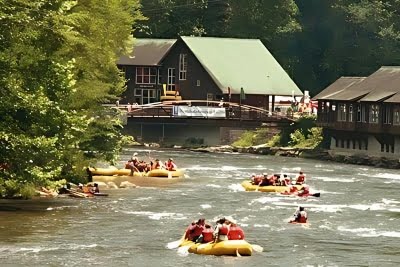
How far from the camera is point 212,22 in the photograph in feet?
456

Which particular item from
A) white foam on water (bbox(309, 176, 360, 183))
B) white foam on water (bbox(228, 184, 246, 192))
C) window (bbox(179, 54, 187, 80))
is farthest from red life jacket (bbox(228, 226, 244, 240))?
window (bbox(179, 54, 187, 80))

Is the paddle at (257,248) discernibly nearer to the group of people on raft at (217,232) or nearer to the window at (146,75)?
the group of people on raft at (217,232)

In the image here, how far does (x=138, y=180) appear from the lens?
72.6 meters

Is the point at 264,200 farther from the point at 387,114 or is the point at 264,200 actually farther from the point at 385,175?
the point at 387,114

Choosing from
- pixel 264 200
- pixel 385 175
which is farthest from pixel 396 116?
pixel 264 200

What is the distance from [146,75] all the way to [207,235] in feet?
281

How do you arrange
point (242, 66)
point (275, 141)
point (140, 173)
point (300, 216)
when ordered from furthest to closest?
point (242, 66) → point (275, 141) → point (140, 173) → point (300, 216)

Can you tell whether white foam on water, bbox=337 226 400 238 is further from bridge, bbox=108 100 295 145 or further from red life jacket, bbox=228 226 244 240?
bridge, bbox=108 100 295 145

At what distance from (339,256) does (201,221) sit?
5174 mm

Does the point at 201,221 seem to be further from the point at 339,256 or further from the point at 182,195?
the point at 182,195

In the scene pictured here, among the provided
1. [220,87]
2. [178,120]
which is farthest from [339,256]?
[220,87]

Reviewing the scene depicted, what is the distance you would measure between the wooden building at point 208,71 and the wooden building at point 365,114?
13178 millimetres

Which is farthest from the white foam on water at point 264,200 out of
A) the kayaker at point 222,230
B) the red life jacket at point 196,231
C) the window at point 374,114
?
the window at point 374,114

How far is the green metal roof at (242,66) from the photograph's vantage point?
392ft
